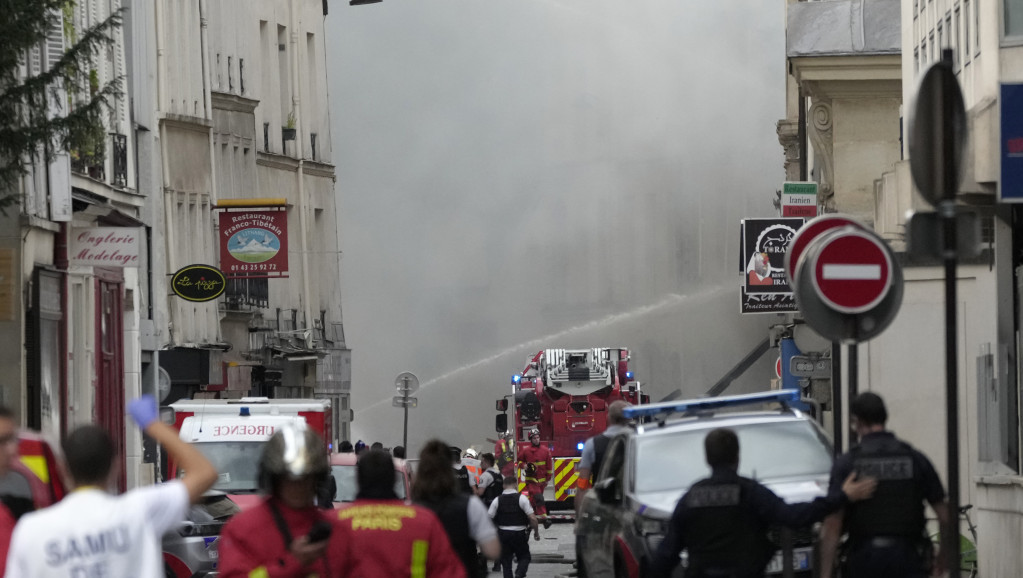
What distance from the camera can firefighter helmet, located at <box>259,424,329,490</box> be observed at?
6051 millimetres

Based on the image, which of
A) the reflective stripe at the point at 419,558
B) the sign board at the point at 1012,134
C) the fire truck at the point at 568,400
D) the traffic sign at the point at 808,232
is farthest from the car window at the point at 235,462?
the fire truck at the point at 568,400

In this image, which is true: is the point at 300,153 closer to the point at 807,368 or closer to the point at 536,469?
the point at 536,469

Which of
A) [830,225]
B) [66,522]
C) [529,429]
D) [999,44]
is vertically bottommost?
[529,429]

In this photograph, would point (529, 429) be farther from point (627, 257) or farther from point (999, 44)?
point (627, 257)

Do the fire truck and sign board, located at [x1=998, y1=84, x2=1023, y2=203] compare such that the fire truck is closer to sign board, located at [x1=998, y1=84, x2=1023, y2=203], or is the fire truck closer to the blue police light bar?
sign board, located at [x1=998, y1=84, x2=1023, y2=203]

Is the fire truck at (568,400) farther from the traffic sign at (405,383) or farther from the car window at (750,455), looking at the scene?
the car window at (750,455)

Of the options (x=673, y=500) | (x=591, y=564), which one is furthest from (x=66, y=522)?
(x=591, y=564)

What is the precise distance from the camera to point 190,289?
106ft

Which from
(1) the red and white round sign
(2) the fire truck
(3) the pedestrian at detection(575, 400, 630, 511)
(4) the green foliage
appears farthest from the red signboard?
(1) the red and white round sign

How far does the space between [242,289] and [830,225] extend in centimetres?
→ 3616

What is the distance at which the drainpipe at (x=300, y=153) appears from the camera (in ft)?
176

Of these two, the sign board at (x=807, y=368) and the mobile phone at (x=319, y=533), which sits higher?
the mobile phone at (x=319, y=533)

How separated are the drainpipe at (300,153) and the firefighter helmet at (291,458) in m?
47.6

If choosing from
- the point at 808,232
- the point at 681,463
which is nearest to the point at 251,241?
the point at 681,463
